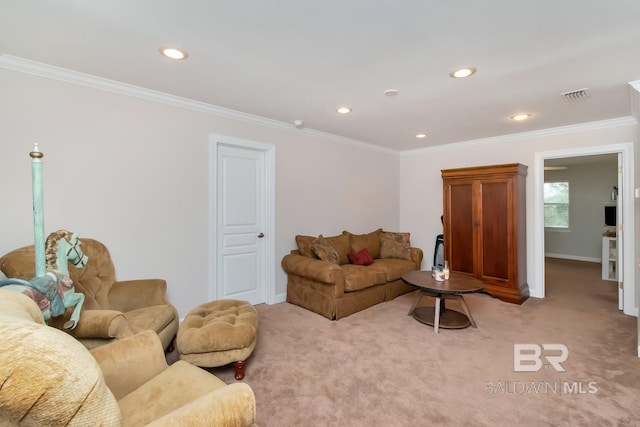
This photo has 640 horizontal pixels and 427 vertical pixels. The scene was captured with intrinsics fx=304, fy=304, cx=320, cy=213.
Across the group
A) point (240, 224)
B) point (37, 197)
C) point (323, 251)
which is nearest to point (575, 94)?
point (323, 251)

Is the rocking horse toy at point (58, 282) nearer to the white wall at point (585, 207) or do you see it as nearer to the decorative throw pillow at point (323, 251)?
the decorative throw pillow at point (323, 251)

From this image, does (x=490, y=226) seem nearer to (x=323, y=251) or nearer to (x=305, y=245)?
(x=323, y=251)

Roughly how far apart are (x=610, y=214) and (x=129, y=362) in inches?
341

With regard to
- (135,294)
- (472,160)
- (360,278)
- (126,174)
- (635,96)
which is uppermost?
(635,96)

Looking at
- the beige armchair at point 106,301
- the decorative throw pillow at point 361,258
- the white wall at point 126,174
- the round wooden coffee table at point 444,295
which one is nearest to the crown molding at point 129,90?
the white wall at point 126,174

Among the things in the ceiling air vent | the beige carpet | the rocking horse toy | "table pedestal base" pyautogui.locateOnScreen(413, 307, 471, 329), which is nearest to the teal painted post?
the rocking horse toy

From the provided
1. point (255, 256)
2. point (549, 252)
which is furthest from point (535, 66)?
point (549, 252)

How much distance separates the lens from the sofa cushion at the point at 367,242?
4.66 metres

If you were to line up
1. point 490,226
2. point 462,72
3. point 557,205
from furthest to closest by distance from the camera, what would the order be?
point 557,205
point 490,226
point 462,72

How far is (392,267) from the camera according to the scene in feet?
13.7

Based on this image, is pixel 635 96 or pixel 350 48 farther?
pixel 635 96

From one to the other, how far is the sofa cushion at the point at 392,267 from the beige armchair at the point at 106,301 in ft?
8.14

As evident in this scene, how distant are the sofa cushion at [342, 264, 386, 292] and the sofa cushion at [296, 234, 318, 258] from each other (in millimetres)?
487

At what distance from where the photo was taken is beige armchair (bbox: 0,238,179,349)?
183 centimetres
